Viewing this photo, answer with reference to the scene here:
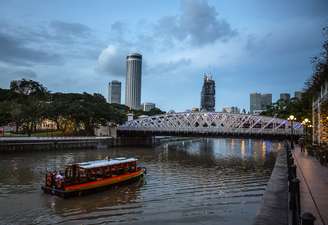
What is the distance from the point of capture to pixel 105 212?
1010 inches

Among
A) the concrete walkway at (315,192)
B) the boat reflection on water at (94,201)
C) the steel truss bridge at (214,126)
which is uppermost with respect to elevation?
the steel truss bridge at (214,126)

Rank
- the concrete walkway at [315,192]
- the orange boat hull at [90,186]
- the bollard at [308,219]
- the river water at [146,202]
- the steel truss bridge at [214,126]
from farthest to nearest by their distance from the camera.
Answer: the steel truss bridge at [214,126] → the orange boat hull at [90,186] → the river water at [146,202] → the concrete walkway at [315,192] → the bollard at [308,219]

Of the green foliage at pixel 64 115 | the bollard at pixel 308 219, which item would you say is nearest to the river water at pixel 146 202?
the bollard at pixel 308 219

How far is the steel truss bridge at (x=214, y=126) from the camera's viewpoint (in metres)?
84.1

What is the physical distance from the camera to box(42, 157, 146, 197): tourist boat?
30.6m

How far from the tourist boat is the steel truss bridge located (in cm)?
5040

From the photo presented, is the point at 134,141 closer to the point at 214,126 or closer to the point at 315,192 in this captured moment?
the point at 214,126

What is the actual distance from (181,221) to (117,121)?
3618 inches

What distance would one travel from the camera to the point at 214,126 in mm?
96125

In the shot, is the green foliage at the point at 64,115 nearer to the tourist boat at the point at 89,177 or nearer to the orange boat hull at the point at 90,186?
the tourist boat at the point at 89,177

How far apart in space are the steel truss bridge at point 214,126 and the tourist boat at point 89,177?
5040cm

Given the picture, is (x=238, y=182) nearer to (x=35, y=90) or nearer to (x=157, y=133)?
(x=157, y=133)

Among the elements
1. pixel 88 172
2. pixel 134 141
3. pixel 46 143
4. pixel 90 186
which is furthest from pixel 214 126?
pixel 90 186

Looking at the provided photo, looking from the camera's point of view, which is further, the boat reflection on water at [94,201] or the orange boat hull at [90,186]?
the orange boat hull at [90,186]
